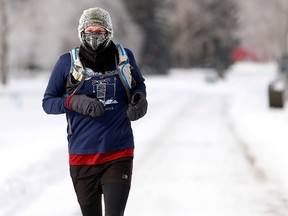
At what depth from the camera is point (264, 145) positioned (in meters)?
12.8

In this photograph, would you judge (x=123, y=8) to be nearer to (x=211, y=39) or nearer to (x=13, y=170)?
(x=211, y=39)

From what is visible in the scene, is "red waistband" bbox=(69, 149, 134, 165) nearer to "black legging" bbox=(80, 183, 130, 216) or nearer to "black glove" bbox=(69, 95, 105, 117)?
"black legging" bbox=(80, 183, 130, 216)

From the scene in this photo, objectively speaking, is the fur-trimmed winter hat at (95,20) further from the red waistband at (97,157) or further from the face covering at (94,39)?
the red waistband at (97,157)

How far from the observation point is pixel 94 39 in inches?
156

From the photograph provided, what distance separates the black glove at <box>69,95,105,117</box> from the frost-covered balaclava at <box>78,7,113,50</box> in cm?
34

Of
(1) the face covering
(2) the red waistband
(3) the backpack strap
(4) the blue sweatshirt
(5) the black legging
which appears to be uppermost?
(1) the face covering

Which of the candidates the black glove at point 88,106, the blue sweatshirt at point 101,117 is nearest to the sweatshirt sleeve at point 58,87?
the blue sweatshirt at point 101,117

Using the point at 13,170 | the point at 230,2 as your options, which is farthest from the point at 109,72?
the point at 230,2

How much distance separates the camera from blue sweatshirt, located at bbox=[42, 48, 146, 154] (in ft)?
13.2

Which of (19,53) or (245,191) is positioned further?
(19,53)

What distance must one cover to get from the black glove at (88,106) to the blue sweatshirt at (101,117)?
0.11 m

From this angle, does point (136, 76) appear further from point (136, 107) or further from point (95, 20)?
point (95, 20)

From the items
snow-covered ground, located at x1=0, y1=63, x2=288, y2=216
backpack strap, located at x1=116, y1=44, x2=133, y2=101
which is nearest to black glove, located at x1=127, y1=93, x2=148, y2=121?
backpack strap, located at x1=116, y1=44, x2=133, y2=101

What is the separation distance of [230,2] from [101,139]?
75.9 metres
